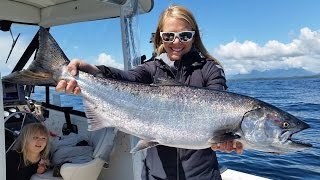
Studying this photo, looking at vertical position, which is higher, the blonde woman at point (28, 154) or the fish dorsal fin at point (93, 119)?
the fish dorsal fin at point (93, 119)

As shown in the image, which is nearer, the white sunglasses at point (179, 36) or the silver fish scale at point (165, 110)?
the silver fish scale at point (165, 110)

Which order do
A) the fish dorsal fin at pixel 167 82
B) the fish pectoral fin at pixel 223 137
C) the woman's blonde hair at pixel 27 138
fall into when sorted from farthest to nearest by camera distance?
the woman's blonde hair at pixel 27 138 < the fish dorsal fin at pixel 167 82 < the fish pectoral fin at pixel 223 137

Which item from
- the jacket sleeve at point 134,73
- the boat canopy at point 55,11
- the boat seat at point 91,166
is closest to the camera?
the jacket sleeve at point 134,73

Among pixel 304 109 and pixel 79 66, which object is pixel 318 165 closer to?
pixel 79 66

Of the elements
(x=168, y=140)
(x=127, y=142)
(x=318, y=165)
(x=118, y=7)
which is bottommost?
(x=318, y=165)

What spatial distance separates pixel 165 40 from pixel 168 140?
64 cm

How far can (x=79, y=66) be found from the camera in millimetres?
2590

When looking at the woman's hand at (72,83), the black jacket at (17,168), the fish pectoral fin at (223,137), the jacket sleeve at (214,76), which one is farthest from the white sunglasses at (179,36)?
the black jacket at (17,168)

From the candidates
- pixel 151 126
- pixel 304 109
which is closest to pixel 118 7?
pixel 151 126

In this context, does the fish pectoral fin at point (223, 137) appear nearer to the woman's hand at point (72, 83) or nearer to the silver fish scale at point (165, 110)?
the silver fish scale at point (165, 110)

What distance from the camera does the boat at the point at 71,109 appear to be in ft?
14.0

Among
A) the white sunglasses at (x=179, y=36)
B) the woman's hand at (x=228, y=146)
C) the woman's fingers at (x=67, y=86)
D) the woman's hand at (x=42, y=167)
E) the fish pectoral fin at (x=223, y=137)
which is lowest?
the woman's hand at (x=42, y=167)

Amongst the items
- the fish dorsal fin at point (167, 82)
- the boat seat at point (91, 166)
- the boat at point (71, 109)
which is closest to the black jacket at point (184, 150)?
the fish dorsal fin at point (167, 82)

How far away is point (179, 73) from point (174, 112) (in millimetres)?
331
